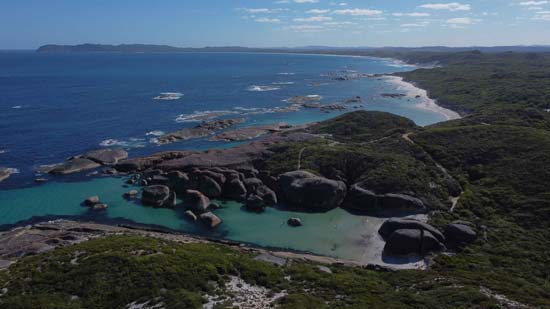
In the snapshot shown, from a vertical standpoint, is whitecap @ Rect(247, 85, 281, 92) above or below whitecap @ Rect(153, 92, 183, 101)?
above

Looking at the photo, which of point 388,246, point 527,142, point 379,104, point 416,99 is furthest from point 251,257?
point 416,99

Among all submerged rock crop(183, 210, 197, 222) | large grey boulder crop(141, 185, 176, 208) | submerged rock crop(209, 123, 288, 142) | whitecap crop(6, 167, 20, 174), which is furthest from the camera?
submerged rock crop(209, 123, 288, 142)

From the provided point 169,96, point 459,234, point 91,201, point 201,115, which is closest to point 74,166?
point 91,201

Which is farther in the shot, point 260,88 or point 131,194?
point 260,88

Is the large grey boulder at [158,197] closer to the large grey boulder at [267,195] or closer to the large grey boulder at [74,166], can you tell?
the large grey boulder at [267,195]

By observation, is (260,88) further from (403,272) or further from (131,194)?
(403,272)

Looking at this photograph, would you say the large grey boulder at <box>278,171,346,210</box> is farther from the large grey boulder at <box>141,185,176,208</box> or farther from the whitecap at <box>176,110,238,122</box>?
the whitecap at <box>176,110,238,122</box>

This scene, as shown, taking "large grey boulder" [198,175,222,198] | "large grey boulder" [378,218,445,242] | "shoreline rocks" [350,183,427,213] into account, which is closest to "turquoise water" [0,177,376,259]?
"shoreline rocks" [350,183,427,213]
